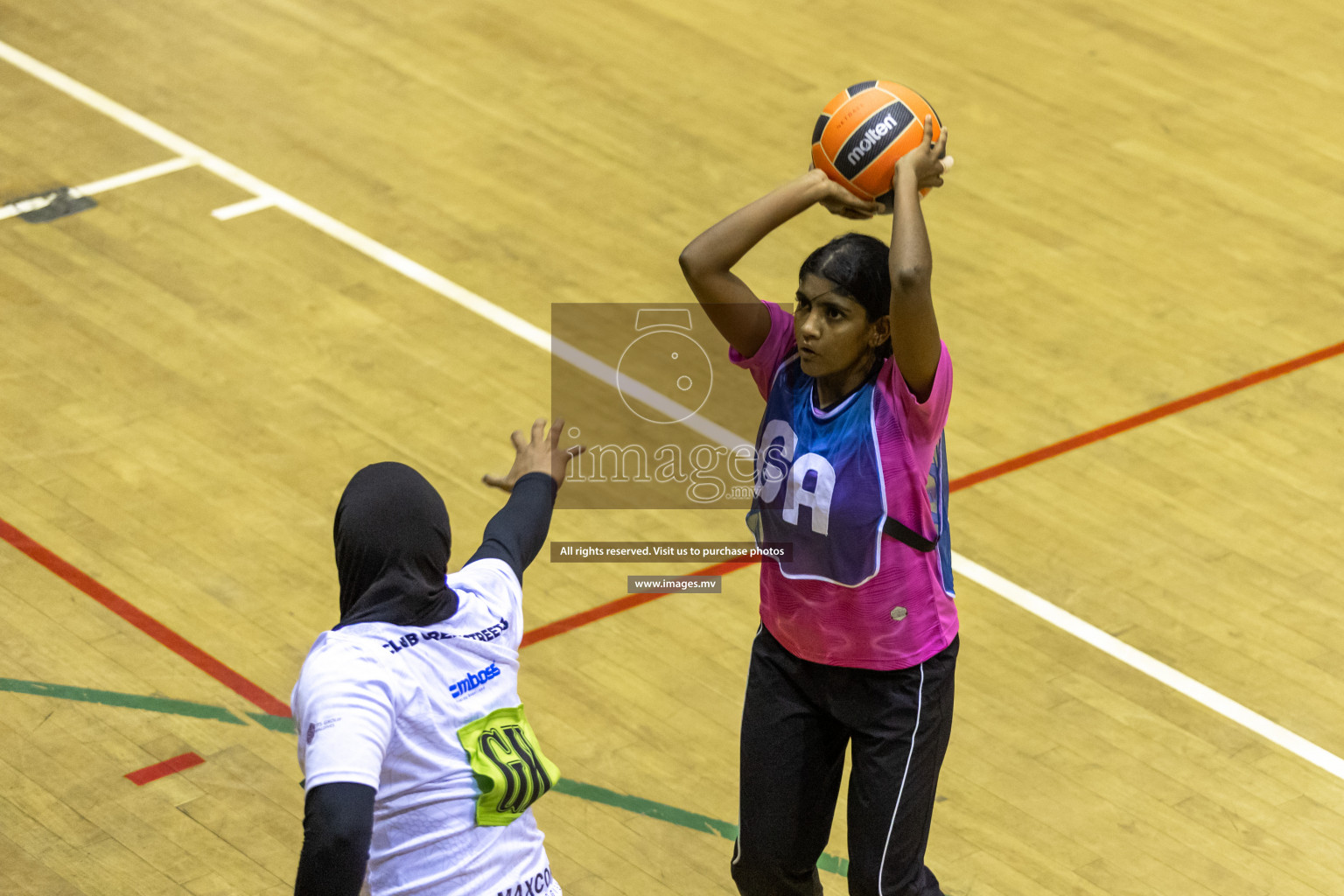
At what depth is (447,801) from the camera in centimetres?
348

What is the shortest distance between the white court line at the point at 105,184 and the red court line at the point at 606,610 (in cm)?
Result: 461

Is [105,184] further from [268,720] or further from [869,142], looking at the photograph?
[869,142]

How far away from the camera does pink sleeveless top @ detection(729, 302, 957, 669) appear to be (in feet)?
14.1

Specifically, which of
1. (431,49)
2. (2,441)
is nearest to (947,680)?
(2,441)

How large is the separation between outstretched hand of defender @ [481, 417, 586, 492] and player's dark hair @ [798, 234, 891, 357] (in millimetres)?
738

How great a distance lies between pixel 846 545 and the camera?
4.30 meters

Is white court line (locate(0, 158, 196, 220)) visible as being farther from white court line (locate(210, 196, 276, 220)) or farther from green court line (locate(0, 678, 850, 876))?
green court line (locate(0, 678, 850, 876))

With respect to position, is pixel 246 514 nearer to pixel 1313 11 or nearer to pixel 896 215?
pixel 896 215

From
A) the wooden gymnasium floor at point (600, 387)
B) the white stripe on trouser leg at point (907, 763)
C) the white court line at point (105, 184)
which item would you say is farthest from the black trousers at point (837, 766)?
the white court line at point (105, 184)

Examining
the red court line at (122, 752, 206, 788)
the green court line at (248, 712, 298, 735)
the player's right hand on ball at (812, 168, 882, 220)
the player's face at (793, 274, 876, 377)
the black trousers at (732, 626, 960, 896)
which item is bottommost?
the red court line at (122, 752, 206, 788)

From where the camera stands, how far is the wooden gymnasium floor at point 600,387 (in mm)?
5953

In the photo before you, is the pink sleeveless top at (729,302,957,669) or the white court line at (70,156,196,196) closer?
the pink sleeveless top at (729,302,957,669)

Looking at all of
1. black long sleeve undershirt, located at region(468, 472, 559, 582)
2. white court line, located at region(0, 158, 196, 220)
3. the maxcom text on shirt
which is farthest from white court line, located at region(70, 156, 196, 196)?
the maxcom text on shirt

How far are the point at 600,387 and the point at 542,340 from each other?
1.84ft
